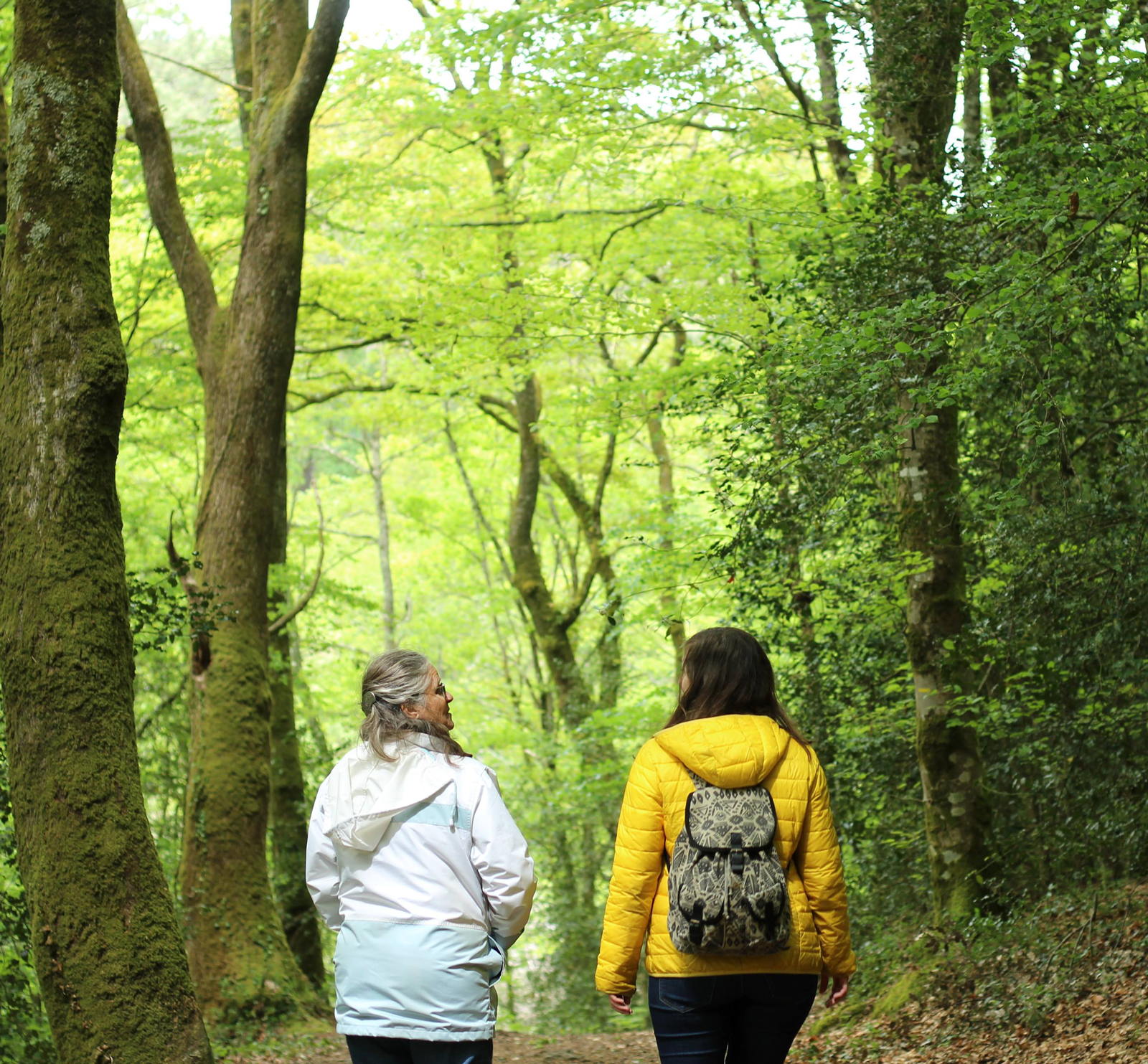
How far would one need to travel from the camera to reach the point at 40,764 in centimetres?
399

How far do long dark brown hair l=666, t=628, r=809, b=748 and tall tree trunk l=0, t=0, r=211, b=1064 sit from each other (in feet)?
7.23

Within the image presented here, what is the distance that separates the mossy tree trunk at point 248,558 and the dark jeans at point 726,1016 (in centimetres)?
562

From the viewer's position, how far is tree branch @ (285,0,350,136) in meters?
8.16

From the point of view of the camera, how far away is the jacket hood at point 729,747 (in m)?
2.96

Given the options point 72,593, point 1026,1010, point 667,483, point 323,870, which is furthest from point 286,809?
point 323,870

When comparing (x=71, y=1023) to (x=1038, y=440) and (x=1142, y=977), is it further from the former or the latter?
(x=1142, y=977)

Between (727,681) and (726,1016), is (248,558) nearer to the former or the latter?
(727,681)

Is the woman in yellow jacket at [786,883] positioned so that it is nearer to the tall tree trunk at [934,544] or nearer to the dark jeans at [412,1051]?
the dark jeans at [412,1051]

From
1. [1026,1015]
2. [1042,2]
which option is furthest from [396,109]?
[1026,1015]

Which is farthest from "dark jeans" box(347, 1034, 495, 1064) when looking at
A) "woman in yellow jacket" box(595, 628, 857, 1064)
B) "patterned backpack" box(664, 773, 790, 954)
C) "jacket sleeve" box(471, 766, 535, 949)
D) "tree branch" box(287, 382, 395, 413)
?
"tree branch" box(287, 382, 395, 413)

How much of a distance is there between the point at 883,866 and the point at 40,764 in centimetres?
715

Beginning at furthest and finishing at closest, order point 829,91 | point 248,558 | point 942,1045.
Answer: point 829,91
point 248,558
point 942,1045

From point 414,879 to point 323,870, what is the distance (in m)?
0.32

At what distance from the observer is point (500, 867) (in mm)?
Answer: 2828
